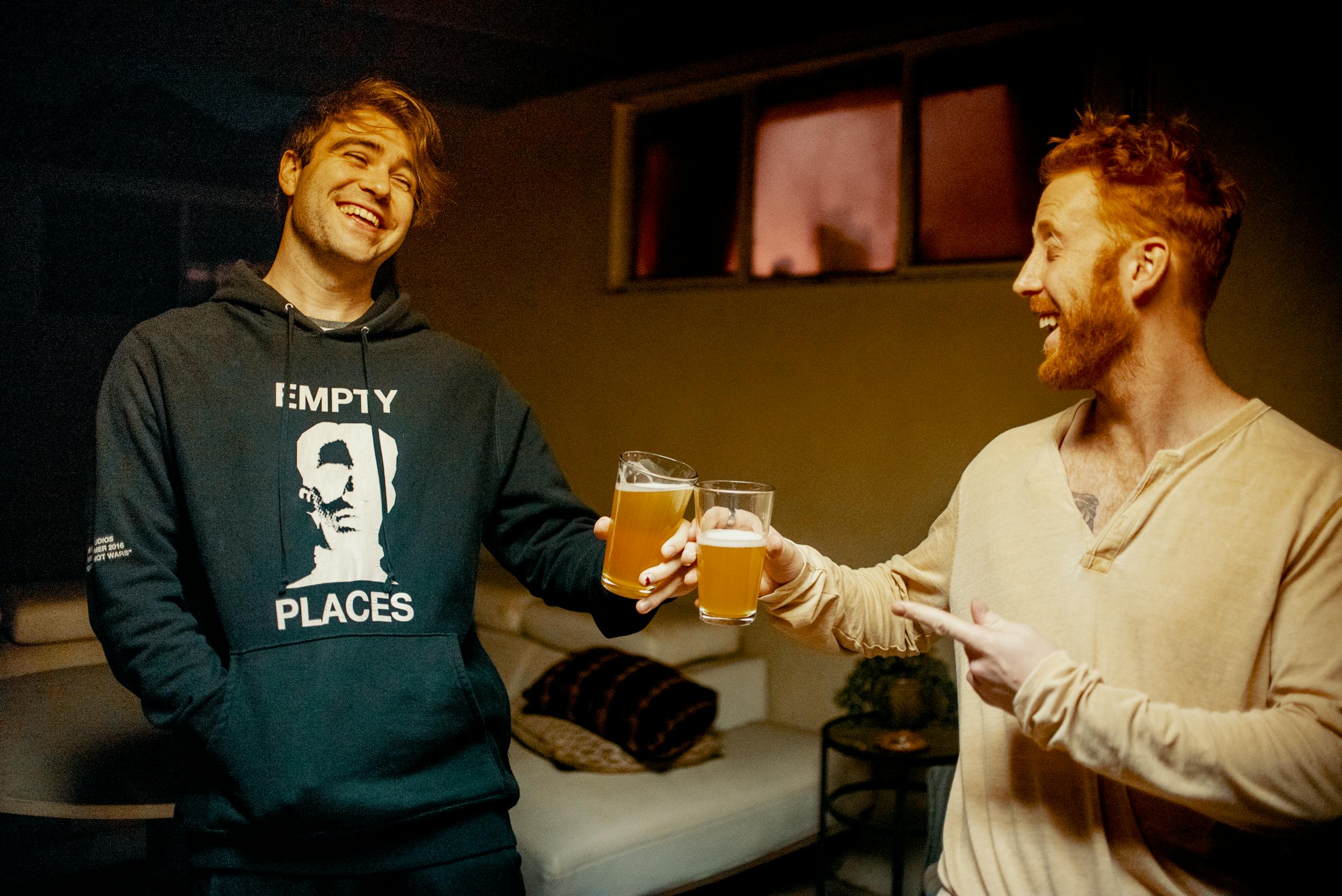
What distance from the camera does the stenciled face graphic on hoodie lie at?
1649 millimetres

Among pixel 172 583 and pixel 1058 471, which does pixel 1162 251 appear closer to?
pixel 1058 471

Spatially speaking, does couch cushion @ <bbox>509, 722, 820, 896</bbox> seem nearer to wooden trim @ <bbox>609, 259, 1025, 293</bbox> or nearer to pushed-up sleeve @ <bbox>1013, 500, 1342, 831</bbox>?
wooden trim @ <bbox>609, 259, 1025, 293</bbox>

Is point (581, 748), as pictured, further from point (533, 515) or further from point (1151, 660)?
point (1151, 660)

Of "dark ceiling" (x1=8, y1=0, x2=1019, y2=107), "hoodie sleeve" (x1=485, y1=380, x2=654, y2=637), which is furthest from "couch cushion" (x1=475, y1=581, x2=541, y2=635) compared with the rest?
"hoodie sleeve" (x1=485, y1=380, x2=654, y2=637)

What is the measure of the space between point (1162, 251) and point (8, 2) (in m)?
1.89

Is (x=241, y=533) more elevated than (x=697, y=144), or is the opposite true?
(x=697, y=144)

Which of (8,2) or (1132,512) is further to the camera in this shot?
(8,2)

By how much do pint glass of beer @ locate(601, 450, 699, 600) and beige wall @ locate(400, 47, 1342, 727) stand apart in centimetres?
82

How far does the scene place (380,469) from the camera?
1718 mm

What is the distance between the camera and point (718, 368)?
12.4 feet

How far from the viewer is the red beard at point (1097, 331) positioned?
4.76ft

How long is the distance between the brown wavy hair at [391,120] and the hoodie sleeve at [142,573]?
0.48m

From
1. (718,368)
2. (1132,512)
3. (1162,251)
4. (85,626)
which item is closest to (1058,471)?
(1132,512)

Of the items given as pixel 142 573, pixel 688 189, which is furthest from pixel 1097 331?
pixel 688 189
